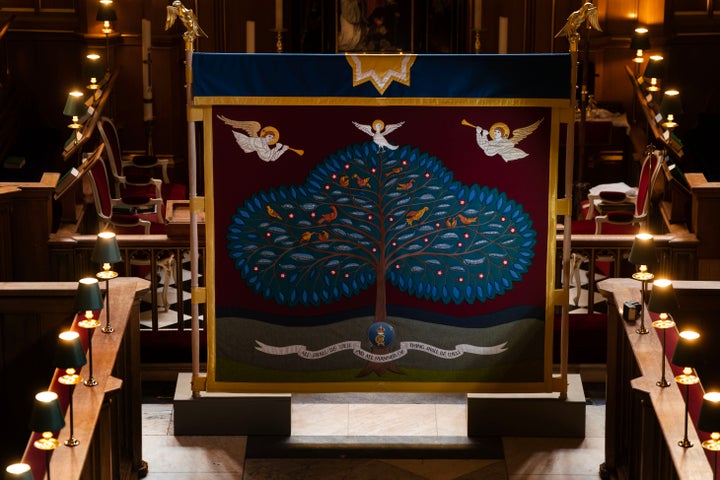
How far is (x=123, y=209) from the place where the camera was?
1032cm

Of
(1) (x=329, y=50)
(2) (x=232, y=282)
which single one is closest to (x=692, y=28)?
(1) (x=329, y=50)

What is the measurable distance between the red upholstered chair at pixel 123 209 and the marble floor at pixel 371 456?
2207 millimetres

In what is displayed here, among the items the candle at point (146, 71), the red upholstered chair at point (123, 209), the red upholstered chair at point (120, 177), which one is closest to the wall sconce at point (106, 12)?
the candle at point (146, 71)

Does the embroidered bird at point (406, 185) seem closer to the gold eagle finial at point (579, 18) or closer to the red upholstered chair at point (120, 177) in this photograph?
the gold eagle finial at point (579, 18)

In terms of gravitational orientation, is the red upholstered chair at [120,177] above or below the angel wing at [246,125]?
below

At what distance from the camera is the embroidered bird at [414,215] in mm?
6645

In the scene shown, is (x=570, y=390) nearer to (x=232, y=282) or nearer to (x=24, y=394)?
(x=232, y=282)

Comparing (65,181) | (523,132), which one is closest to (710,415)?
(523,132)

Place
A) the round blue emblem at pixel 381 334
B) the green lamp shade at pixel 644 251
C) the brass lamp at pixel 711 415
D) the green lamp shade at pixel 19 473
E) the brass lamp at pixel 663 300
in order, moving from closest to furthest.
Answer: the green lamp shade at pixel 19 473 < the brass lamp at pixel 711 415 < the brass lamp at pixel 663 300 < the green lamp shade at pixel 644 251 < the round blue emblem at pixel 381 334

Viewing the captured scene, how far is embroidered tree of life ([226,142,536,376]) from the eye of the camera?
6613mm

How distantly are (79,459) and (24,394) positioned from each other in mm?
1932

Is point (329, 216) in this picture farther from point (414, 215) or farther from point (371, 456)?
point (371, 456)

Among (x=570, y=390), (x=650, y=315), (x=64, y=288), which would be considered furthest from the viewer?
(x=570, y=390)

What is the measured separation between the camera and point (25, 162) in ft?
40.2
